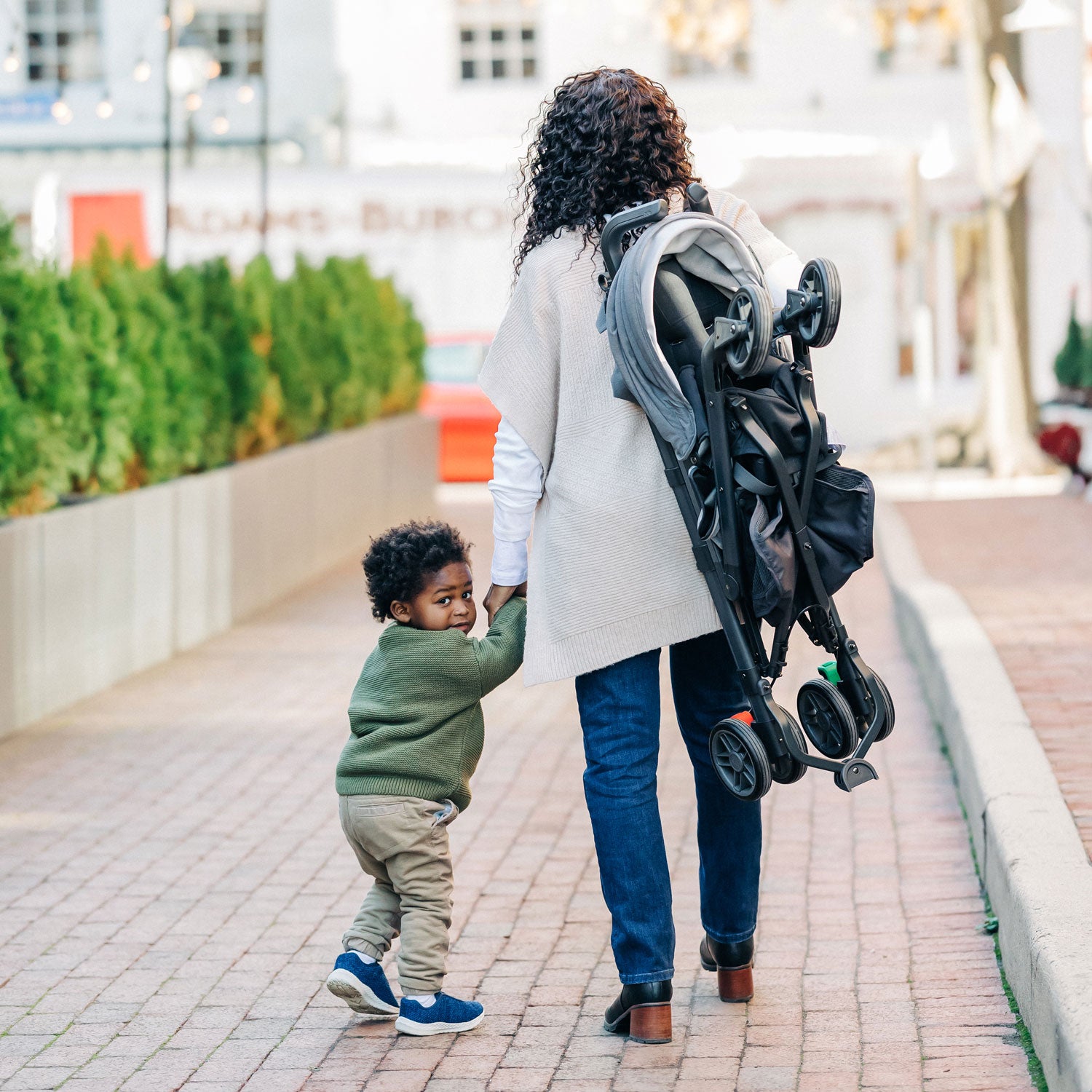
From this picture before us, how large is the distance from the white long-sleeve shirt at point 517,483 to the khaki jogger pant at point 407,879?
21.2 inches

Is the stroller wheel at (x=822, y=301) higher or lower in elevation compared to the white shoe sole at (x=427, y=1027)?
higher

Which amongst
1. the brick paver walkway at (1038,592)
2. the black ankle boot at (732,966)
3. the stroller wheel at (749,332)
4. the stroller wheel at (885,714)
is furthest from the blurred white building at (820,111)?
the stroller wheel at (749,332)

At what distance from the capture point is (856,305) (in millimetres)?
22328

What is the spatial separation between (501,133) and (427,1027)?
69.8 ft

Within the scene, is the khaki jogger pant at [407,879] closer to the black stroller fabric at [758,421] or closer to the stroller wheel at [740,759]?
the stroller wheel at [740,759]

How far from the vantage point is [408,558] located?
382 cm

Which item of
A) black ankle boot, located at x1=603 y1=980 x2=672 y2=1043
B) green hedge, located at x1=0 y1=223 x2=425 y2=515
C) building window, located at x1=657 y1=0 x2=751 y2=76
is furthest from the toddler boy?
building window, located at x1=657 y1=0 x2=751 y2=76

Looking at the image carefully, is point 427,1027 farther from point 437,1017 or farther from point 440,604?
point 440,604

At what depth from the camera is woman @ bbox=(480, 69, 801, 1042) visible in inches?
147

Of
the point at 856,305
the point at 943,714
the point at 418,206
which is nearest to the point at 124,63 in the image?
the point at 418,206

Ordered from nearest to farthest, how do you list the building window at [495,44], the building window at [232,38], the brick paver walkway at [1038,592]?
the brick paver walkway at [1038,592], the building window at [495,44], the building window at [232,38]

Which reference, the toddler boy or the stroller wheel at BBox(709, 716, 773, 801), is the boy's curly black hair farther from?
the stroller wheel at BBox(709, 716, 773, 801)

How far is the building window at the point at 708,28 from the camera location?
22312mm

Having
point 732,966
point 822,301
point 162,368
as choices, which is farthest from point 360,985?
point 162,368
